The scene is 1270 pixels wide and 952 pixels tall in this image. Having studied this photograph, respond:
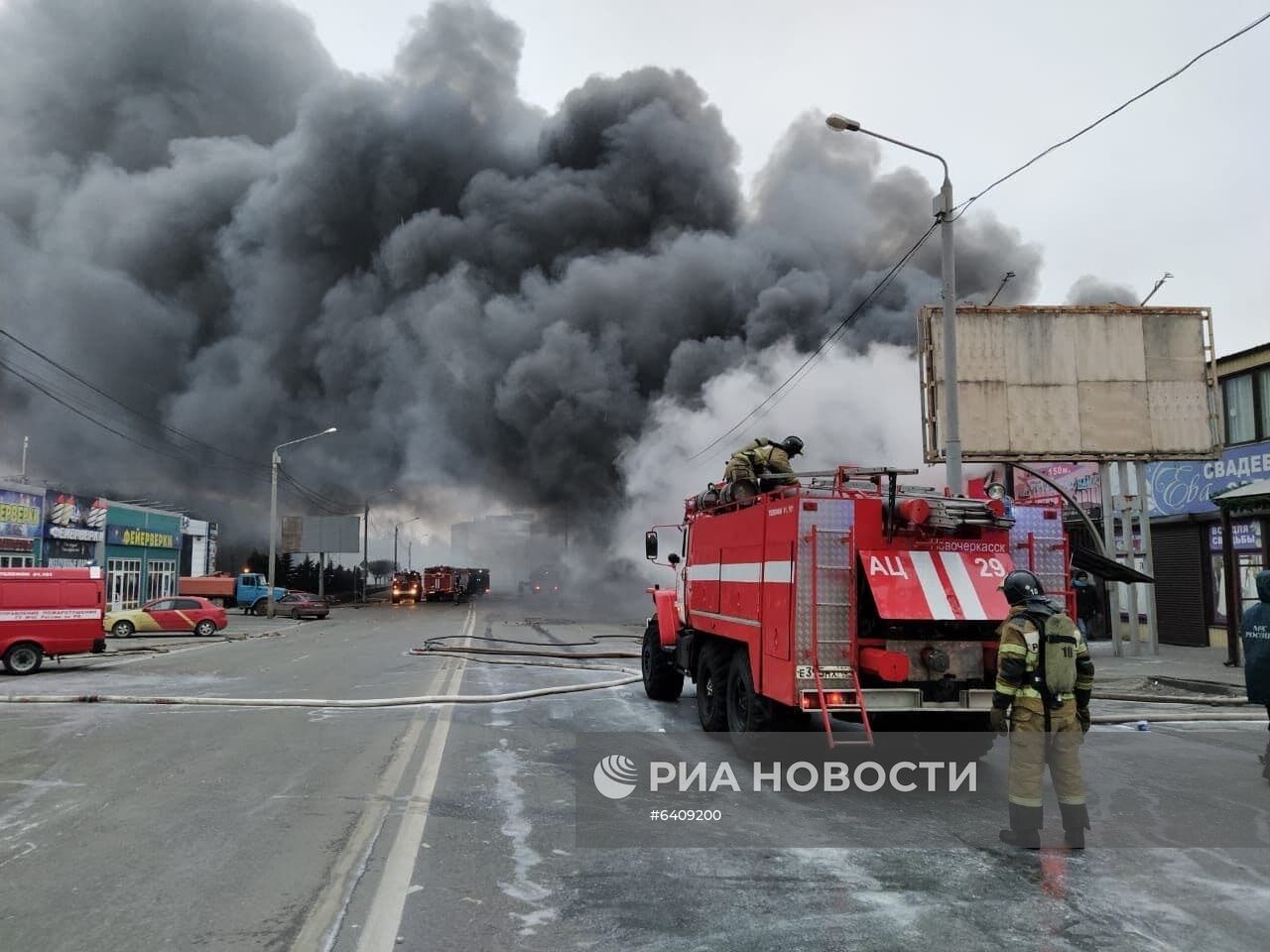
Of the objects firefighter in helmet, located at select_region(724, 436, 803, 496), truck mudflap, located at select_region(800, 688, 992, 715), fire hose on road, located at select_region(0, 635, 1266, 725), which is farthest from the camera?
fire hose on road, located at select_region(0, 635, 1266, 725)

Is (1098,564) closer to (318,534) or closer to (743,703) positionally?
(743,703)

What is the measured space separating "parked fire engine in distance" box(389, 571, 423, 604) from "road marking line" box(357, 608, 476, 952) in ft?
148

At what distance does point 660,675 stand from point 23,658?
10698 millimetres

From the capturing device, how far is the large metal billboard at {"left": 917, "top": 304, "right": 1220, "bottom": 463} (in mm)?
17219

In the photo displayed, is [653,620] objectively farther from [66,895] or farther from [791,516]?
[66,895]

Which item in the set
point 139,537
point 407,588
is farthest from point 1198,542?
point 407,588

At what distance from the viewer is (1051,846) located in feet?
15.5

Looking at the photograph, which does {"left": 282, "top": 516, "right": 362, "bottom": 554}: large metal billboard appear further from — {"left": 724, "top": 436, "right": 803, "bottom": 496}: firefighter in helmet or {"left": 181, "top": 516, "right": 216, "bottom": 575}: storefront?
{"left": 724, "top": 436, "right": 803, "bottom": 496}: firefighter in helmet

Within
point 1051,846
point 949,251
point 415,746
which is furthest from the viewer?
point 949,251

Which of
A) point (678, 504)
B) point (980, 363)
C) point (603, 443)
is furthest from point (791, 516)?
point (603, 443)

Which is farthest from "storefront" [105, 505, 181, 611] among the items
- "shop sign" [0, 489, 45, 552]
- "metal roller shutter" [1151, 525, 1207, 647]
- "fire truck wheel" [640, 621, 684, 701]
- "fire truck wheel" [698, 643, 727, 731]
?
"metal roller shutter" [1151, 525, 1207, 647]

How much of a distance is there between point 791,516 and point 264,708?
6.66 m

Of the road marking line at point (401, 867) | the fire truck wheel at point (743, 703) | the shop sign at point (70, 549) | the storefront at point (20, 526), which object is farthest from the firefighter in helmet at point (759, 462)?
the shop sign at point (70, 549)

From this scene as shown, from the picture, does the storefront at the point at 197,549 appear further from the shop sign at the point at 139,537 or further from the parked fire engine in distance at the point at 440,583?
the parked fire engine in distance at the point at 440,583
